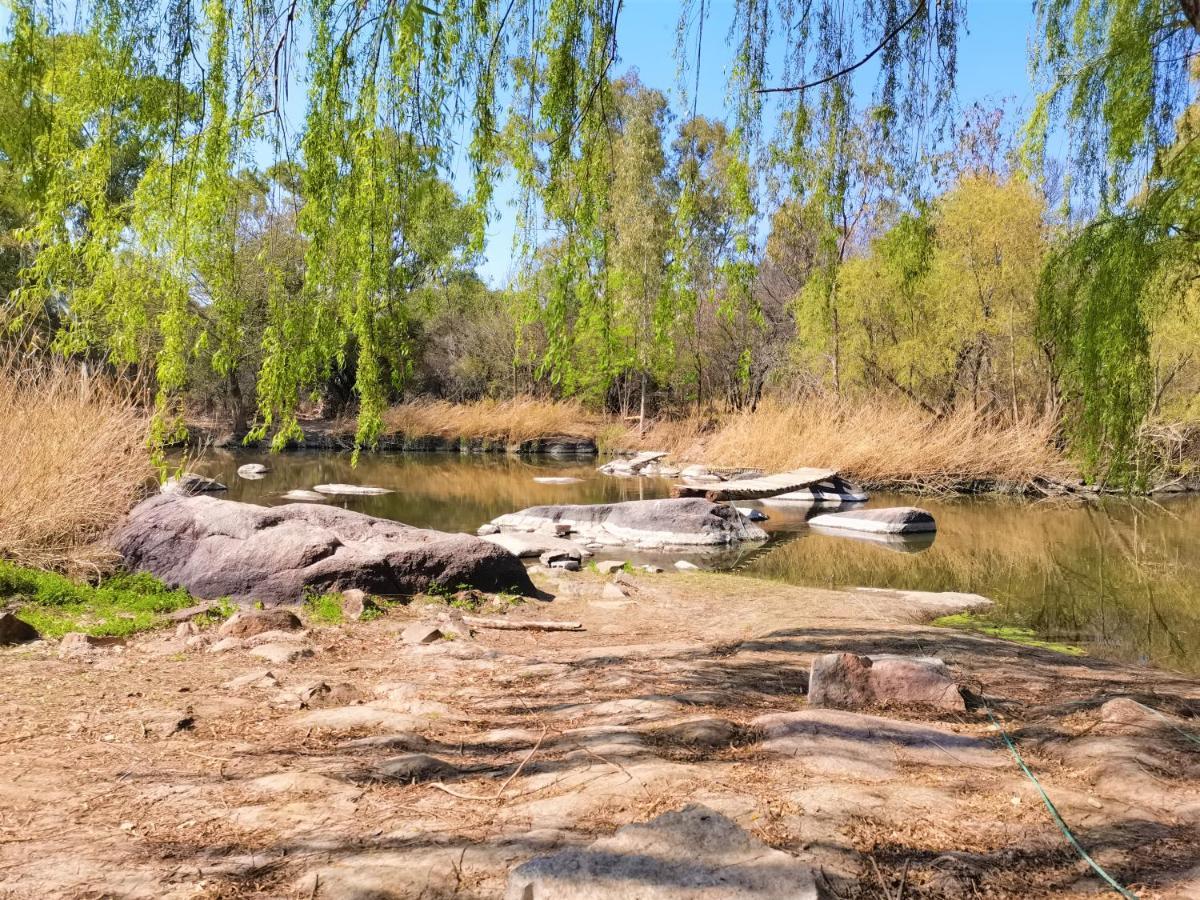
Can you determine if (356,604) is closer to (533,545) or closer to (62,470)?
(62,470)

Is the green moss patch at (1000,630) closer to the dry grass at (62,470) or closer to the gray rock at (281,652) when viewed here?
the gray rock at (281,652)

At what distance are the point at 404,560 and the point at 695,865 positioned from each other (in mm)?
4879

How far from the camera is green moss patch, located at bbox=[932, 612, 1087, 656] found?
589cm

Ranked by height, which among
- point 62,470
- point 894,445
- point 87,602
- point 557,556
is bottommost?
point 557,556

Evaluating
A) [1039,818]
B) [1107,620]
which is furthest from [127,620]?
[1107,620]

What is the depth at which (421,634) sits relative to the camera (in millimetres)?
4945

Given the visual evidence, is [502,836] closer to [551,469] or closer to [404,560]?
[404,560]

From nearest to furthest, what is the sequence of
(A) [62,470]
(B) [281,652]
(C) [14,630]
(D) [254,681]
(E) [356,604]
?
(D) [254,681] < (B) [281,652] < (C) [14,630] < (E) [356,604] < (A) [62,470]

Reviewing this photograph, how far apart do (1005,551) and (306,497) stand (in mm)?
11085

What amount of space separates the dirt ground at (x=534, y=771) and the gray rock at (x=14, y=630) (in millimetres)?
453

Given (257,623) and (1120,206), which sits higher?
(1120,206)

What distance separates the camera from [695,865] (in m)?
1.75

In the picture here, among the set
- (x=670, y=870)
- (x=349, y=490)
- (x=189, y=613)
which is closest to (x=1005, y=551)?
(x=189, y=613)

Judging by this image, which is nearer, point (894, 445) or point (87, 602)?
point (87, 602)
